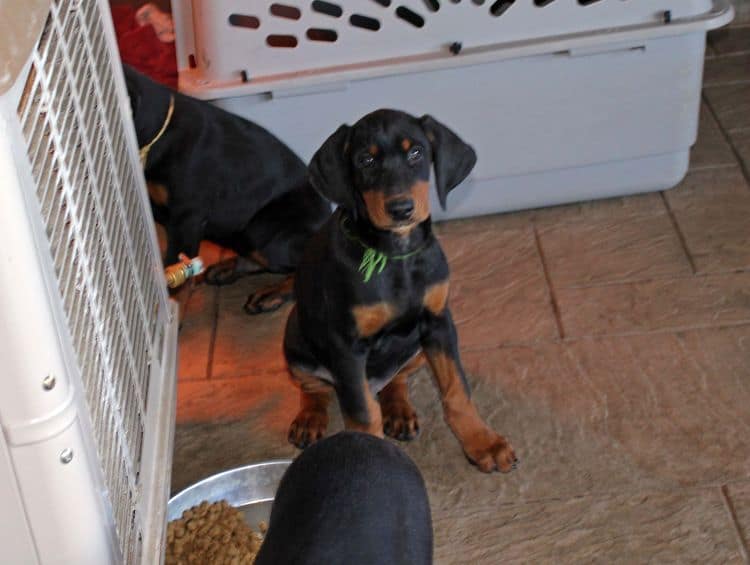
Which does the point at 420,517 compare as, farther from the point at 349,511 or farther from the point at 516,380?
the point at 516,380

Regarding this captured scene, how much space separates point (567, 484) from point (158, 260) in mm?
994

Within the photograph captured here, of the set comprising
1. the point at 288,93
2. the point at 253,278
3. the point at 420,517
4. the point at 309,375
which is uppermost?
the point at 420,517

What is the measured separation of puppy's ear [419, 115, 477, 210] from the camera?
2131mm

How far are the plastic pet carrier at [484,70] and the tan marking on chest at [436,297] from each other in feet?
2.82

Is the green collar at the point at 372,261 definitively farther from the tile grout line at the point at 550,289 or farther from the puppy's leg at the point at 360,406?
the tile grout line at the point at 550,289

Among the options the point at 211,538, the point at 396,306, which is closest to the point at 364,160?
the point at 396,306

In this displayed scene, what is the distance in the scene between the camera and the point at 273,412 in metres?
2.60

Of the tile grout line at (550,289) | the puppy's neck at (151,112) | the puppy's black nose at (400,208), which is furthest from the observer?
the tile grout line at (550,289)

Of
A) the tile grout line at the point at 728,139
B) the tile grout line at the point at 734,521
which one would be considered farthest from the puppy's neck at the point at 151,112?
the tile grout line at the point at 728,139

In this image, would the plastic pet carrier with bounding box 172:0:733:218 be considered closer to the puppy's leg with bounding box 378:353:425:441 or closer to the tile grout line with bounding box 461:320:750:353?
the tile grout line with bounding box 461:320:750:353

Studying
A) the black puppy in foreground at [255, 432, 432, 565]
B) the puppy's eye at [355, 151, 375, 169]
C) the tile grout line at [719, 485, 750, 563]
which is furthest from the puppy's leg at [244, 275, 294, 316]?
Answer: the black puppy in foreground at [255, 432, 432, 565]

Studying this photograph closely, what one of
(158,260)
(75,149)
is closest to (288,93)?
(158,260)

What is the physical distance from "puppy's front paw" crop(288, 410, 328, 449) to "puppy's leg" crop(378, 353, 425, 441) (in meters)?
0.14

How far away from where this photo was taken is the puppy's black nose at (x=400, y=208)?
2.02 metres
